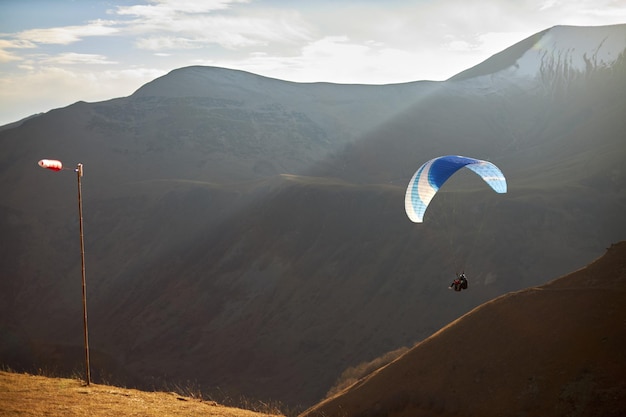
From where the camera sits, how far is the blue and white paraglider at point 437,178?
770 inches

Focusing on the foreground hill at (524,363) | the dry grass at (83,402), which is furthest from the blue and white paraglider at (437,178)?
the dry grass at (83,402)

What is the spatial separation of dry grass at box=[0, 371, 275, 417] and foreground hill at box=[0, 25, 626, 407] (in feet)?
56.0

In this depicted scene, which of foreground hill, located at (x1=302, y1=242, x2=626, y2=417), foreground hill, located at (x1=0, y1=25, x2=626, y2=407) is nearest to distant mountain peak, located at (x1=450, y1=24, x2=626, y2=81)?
foreground hill, located at (x1=0, y1=25, x2=626, y2=407)

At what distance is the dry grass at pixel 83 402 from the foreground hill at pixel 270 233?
17.1 meters

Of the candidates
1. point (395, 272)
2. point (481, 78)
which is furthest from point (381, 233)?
point (481, 78)

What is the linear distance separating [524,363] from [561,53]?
103 m

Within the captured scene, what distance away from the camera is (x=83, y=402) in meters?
15.6

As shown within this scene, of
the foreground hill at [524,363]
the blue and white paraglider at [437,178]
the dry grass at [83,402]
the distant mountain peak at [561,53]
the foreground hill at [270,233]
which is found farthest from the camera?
the distant mountain peak at [561,53]

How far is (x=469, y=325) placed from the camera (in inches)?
730

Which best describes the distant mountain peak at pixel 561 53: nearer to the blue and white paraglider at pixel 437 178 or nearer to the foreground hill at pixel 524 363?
the blue and white paraglider at pixel 437 178

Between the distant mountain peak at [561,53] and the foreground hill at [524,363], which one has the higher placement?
the distant mountain peak at [561,53]

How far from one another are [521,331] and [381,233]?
1213 inches

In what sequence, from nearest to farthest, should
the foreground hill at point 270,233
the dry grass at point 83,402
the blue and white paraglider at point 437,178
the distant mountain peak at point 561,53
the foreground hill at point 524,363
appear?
the foreground hill at point 524,363 → the dry grass at point 83,402 → the blue and white paraglider at point 437,178 → the foreground hill at point 270,233 → the distant mountain peak at point 561,53

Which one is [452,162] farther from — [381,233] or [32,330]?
[32,330]
